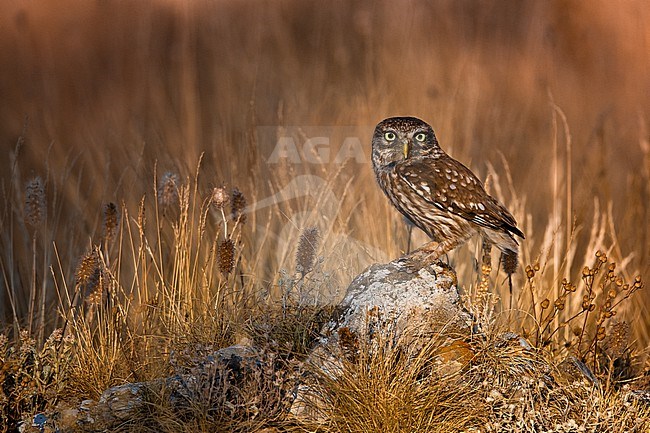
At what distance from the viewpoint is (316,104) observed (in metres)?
5.48

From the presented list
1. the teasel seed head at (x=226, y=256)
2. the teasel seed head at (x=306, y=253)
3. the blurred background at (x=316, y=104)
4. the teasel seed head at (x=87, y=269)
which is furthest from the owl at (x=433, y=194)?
the teasel seed head at (x=87, y=269)

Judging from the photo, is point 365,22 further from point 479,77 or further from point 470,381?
point 470,381

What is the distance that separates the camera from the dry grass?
3.37 metres

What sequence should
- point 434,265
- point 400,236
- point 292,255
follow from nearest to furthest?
point 434,265 < point 292,255 < point 400,236

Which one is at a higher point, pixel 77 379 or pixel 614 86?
pixel 614 86

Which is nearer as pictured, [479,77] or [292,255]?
[292,255]

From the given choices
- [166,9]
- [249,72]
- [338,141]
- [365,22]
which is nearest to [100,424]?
[338,141]

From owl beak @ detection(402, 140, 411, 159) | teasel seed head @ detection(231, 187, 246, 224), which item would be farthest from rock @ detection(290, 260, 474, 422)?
teasel seed head @ detection(231, 187, 246, 224)

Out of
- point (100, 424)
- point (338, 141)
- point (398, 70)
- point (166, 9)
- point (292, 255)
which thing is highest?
point (166, 9)

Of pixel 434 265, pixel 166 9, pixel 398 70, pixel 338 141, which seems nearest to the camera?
pixel 434 265

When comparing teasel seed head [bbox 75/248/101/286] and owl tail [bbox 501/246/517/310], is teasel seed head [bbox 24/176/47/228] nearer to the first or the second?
teasel seed head [bbox 75/248/101/286]

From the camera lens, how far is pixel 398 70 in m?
5.55

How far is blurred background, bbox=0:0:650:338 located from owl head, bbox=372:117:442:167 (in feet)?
2.91

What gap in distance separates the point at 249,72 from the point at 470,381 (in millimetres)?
3421
